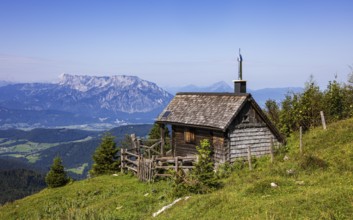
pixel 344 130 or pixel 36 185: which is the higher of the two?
pixel 344 130

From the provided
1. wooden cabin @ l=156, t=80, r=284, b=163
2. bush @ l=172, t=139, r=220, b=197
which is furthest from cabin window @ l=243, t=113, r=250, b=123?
bush @ l=172, t=139, r=220, b=197

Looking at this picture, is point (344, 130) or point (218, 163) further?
point (218, 163)

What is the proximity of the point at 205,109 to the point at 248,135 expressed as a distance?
4.31 metres

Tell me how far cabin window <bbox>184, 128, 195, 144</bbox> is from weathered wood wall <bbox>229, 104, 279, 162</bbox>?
13.3 ft

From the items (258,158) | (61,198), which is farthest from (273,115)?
(61,198)

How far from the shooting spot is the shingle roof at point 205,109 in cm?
2802

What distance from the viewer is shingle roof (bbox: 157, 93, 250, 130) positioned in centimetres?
2802

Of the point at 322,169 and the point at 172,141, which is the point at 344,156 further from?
the point at 172,141

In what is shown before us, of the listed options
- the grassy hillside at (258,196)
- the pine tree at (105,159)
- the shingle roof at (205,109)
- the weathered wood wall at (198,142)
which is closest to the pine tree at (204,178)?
the grassy hillside at (258,196)

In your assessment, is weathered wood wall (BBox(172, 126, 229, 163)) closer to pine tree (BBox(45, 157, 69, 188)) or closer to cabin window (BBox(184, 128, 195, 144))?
cabin window (BBox(184, 128, 195, 144))

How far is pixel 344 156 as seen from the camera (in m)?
18.8

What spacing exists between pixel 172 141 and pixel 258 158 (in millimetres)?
8848

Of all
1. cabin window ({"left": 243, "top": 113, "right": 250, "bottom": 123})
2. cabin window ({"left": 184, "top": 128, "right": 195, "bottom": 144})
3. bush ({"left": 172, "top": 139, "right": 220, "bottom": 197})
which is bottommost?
bush ({"left": 172, "top": 139, "right": 220, "bottom": 197})

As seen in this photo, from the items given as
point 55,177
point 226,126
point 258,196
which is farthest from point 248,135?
point 55,177
